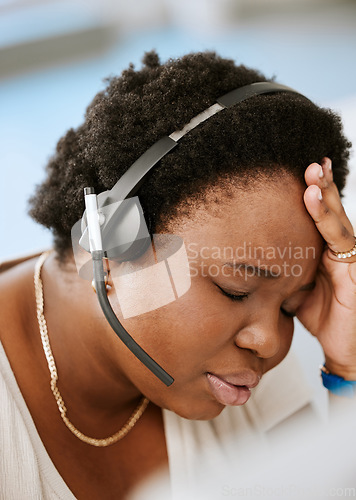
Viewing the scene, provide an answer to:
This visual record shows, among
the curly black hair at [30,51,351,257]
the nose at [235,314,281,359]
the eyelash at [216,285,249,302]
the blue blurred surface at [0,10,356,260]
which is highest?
the blue blurred surface at [0,10,356,260]

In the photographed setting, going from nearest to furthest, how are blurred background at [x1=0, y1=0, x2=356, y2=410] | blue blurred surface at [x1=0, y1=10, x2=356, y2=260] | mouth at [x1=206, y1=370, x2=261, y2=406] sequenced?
mouth at [x1=206, y1=370, x2=261, y2=406] < blue blurred surface at [x1=0, y1=10, x2=356, y2=260] < blurred background at [x1=0, y1=0, x2=356, y2=410]

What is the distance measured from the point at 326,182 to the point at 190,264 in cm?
27

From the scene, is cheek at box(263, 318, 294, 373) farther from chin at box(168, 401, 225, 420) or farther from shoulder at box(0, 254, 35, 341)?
shoulder at box(0, 254, 35, 341)

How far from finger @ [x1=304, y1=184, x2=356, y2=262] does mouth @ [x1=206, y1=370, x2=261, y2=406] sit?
10.7 inches

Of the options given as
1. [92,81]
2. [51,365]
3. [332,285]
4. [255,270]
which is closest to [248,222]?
[255,270]

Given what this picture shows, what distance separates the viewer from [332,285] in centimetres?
111

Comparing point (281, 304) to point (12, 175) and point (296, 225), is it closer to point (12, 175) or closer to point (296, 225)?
point (296, 225)

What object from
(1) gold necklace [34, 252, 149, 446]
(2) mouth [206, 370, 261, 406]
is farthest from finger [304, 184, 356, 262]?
(1) gold necklace [34, 252, 149, 446]

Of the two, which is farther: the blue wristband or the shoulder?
the blue wristband

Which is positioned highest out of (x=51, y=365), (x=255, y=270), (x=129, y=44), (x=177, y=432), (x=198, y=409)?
(x=129, y=44)

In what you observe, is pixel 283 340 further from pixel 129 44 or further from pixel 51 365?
pixel 129 44

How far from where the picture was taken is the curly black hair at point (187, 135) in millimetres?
857

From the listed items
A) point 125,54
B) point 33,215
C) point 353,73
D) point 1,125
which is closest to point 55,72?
point 125,54

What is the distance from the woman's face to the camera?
0.86 meters
